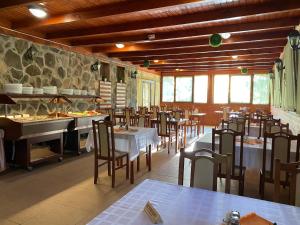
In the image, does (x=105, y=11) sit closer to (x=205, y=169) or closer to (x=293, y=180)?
(x=205, y=169)

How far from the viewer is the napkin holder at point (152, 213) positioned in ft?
4.06

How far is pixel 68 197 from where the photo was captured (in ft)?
10.2

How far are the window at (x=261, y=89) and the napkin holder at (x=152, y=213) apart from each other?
10375 millimetres

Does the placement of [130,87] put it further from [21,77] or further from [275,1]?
[275,1]

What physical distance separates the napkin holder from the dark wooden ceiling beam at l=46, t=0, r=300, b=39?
340 centimetres

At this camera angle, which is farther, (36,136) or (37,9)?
(36,136)

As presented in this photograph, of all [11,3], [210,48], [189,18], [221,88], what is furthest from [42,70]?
[221,88]

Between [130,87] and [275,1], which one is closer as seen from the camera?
[275,1]

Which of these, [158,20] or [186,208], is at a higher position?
[158,20]

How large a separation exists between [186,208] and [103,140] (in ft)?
7.58

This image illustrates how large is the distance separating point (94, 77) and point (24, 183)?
13.5 ft

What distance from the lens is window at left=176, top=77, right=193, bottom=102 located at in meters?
11.6

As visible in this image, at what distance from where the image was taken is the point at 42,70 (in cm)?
533

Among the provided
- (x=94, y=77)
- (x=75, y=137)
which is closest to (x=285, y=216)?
(x=75, y=137)
